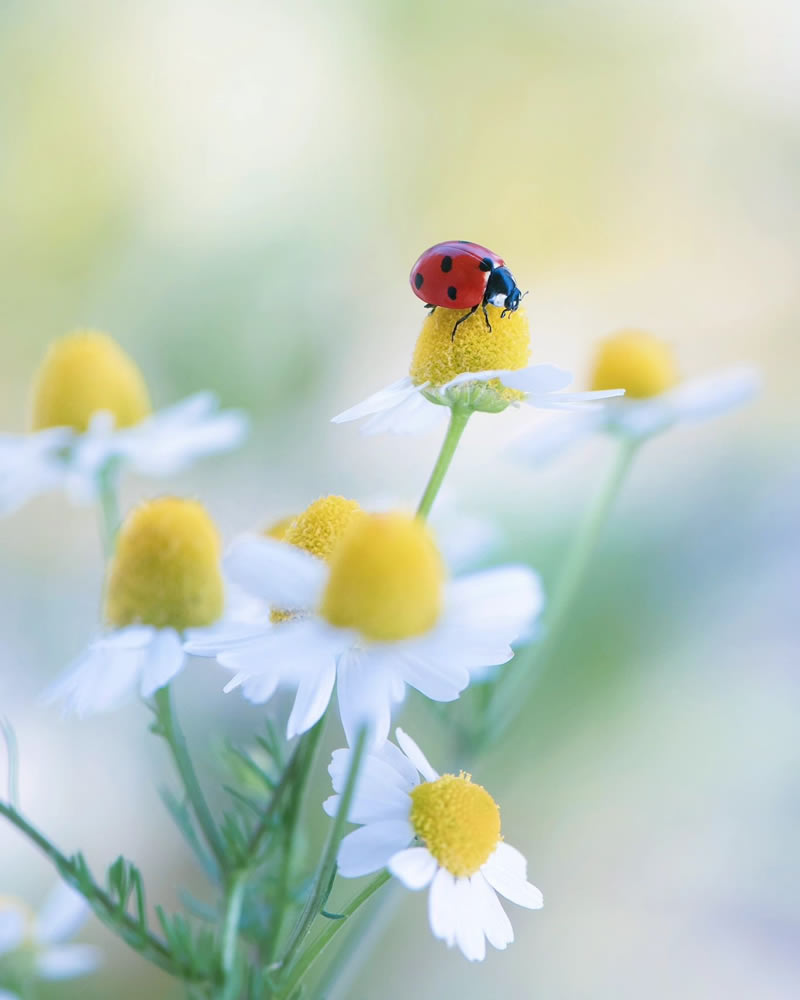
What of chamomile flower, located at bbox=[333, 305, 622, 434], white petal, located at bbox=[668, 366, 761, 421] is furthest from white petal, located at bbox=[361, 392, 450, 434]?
white petal, located at bbox=[668, 366, 761, 421]

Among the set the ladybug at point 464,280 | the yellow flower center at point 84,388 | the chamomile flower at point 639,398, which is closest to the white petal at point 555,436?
the chamomile flower at point 639,398

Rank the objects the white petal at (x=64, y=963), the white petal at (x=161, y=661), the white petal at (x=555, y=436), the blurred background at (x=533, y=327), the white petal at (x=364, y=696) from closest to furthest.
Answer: the white petal at (x=364, y=696) < the white petal at (x=161, y=661) < the white petal at (x=64, y=963) < the white petal at (x=555, y=436) < the blurred background at (x=533, y=327)

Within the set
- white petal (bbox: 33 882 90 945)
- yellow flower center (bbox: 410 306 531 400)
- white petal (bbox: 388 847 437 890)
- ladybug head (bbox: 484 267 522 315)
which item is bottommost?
white petal (bbox: 388 847 437 890)

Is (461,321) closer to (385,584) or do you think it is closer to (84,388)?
(385,584)

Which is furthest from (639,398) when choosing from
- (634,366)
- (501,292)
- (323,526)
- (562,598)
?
(323,526)

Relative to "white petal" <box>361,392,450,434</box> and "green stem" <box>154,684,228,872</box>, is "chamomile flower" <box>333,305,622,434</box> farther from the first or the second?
"green stem" <box>154,684,228,872</box>

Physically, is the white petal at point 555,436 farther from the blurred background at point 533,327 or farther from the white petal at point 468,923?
the blurred background at point 533,327
